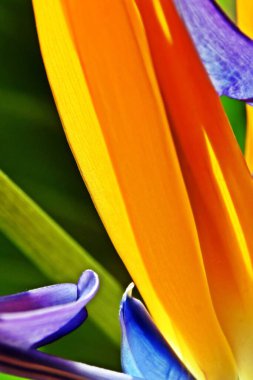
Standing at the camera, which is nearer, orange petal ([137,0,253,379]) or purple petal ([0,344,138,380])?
purple petal ([0,344,138,380])

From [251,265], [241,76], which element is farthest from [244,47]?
[251,265]

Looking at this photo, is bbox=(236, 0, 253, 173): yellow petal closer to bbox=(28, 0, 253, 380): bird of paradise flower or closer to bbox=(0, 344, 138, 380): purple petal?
bbox=(28, 0, 253, 380): bird of paradise flower

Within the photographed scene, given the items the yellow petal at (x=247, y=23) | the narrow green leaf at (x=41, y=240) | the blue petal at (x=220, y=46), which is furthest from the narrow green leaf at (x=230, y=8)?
the narrow green leaf at (x=41, y=240)

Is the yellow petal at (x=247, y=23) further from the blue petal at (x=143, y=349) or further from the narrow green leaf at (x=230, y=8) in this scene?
the blue petal at (x=143, y=349)

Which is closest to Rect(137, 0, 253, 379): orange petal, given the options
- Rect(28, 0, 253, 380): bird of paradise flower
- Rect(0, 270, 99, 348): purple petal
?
Rect(28, 0, 253, 380): bird of paradise flower

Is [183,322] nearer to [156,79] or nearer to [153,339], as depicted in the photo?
[153,339]

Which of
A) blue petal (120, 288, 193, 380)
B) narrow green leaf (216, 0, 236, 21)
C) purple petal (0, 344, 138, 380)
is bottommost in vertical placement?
blue petal (120, 288, 193, 380)

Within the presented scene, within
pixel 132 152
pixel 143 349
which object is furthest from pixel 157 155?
pixel 143 349
